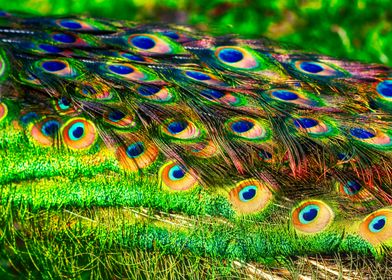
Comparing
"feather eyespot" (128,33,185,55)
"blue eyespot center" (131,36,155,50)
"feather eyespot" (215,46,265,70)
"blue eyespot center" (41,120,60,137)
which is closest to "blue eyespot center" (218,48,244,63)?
"feather eyespot" (215,46,265,70)

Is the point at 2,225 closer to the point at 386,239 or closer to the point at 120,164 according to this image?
the point at 120,164

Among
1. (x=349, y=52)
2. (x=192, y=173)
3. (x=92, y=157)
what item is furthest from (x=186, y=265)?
(x=349, y=52)

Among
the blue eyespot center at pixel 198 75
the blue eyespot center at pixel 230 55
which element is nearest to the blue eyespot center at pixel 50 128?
the blue eyespot center at pixel 198 75

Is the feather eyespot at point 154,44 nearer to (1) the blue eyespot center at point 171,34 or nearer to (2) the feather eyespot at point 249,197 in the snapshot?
(1) the blue eyespot center at point 171,34

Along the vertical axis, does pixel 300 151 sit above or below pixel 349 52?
below

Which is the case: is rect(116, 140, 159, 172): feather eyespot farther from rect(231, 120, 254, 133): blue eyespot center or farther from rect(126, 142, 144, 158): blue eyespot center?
rect(231, 120, 254, 133): blue eyespot center
